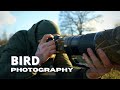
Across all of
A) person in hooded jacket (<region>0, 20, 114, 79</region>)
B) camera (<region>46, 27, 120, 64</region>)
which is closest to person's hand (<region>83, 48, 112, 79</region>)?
camera (<region>46, 27, 120, 64</region>)

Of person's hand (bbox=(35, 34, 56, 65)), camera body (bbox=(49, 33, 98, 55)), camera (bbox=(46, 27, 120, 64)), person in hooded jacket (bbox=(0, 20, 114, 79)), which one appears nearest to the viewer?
camera (bbox=(46, 27, 120, 64))

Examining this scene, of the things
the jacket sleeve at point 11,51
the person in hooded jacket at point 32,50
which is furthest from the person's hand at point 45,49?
the jacket sleeve at point 11,51

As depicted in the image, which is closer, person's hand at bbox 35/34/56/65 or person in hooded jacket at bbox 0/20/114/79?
person's hand at bbox 35/34/56/65

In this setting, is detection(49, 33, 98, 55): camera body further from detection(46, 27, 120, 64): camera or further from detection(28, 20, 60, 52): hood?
detection(28, 20, 60, 52): hood

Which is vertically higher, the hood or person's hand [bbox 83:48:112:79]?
the hood

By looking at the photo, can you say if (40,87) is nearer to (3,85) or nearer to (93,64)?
(3,85)

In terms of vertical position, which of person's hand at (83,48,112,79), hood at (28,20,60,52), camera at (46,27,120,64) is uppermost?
hood at (28,20,60,52)

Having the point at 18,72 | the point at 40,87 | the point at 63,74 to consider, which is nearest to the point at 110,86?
the point at 63,74

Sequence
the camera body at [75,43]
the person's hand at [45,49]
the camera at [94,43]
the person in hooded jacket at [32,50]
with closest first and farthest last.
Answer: the camera at [94,43]
the camera body at [75,43]
the person's hand at [45,49]
the person in hooded jacket at [32,50]

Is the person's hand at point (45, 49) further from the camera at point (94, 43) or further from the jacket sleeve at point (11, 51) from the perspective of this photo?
the jacket sleeve at point (11, 51)

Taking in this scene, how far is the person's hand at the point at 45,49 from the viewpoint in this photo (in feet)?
7.20

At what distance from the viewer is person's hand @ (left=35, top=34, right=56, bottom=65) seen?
2.20 meters

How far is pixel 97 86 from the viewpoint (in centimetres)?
257

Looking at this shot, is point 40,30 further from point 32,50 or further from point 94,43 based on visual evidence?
point 94,43
